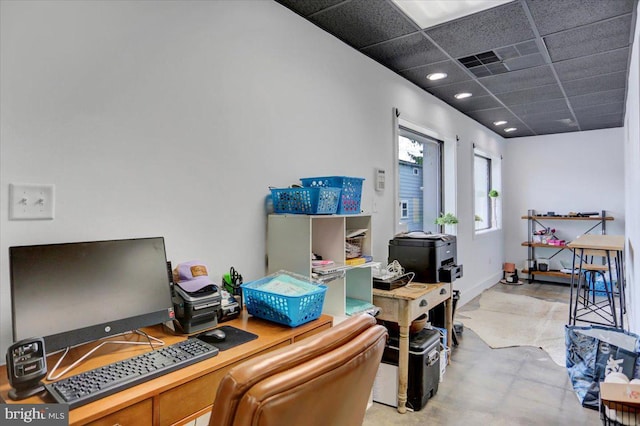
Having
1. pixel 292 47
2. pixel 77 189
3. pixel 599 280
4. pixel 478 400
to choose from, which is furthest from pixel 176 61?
pixel 599 280

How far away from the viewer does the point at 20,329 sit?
1159 millimetres

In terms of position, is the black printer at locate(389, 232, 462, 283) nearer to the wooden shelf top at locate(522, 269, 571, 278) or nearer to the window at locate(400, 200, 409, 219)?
the window at locate(400, 200, 409, 219)

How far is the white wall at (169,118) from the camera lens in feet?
4.36

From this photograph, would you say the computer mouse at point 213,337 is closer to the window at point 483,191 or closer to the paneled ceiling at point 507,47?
the paneled ceiling at point 507,47

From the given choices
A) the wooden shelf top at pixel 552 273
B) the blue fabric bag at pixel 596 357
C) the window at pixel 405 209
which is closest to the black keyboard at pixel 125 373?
the blue fabric bag at pixel 596 357

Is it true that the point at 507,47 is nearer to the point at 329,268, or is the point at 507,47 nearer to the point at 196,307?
the point at 329,268

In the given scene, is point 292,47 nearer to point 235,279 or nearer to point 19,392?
point 235,279

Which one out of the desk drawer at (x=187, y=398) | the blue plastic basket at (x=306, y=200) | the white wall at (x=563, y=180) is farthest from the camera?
the white wall at (x=563, y=180)

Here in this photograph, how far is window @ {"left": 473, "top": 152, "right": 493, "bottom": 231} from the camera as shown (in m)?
6.13

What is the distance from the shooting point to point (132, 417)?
3.38ft

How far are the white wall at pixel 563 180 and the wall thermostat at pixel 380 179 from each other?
14.9 feet

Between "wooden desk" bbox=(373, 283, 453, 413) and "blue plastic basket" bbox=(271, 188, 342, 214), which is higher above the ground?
"blue plastic basket" bbox=(271, 188, 342, 214)

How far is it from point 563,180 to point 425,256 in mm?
4850

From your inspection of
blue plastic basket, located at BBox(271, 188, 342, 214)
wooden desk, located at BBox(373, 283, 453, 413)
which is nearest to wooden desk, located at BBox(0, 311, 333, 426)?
blue plastic basket, located at BBox(271, 188, 342, 214)
